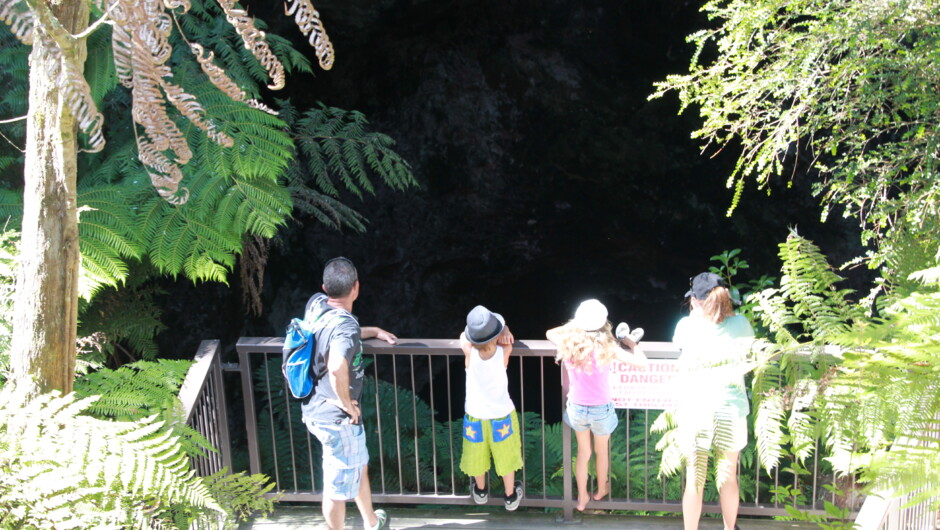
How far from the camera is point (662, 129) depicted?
434 inches

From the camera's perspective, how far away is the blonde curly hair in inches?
171

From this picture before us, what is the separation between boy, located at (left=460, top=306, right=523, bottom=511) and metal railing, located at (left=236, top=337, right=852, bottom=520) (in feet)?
0.47

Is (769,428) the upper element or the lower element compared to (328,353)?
lower

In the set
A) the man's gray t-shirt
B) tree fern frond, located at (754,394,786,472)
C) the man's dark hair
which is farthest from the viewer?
the man's dark hair

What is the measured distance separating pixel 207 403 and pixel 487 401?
1.67 metres

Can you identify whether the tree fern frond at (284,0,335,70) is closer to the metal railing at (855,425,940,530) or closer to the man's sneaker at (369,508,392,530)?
the metal railing at (855,425,940,530)

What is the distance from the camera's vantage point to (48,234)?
9.36 feet

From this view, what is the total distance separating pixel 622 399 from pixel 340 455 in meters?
1.67

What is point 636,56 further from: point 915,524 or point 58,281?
point 58,281

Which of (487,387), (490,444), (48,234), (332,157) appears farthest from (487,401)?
(332,157)

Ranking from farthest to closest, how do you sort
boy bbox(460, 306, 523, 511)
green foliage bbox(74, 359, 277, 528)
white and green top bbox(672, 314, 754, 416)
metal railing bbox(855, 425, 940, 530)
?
boy bbox(460, 306, 523, 511), white and green top bbox(672, 314, 754, 416), green foliage bbox(74, 359, 277, 528), metal railing bbox(855, 425, 940, 530)

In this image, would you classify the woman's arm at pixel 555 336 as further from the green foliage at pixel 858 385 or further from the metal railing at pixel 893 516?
the metal railing at pixel 893 516

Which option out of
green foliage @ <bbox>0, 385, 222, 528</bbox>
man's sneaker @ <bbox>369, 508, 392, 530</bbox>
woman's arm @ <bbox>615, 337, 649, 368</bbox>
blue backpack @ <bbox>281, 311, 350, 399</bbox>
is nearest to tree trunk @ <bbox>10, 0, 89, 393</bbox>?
green foliage @ <bbox>0, 385, 222, 528</bbox>

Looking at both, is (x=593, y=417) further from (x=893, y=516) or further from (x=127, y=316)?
(x=127, y=316)
